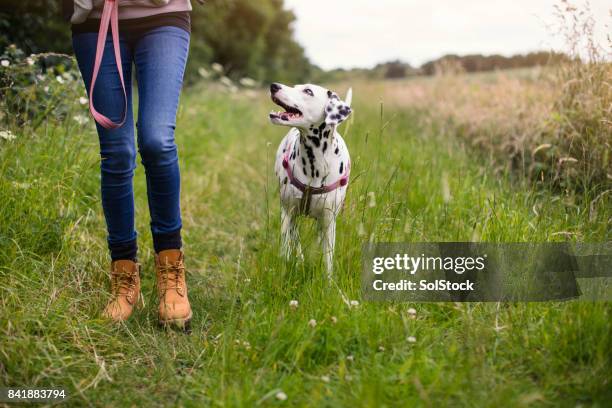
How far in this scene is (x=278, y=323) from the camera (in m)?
2.46

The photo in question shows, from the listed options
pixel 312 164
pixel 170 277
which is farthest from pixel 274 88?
pixel 170 277

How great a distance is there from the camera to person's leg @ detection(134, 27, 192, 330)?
2682 millimetres

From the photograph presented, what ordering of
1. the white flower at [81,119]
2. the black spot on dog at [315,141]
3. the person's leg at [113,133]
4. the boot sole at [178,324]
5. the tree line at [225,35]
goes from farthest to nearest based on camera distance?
the tree line at [225,35] < the white flower at [81,119] < the black spot on dog at [315,141] < the boot sole at [178,324] < the person's leg at [113,133]

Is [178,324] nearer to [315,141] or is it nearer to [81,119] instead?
[315,141]

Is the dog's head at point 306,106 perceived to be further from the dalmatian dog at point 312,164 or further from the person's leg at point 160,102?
the person's leg at point 160,102

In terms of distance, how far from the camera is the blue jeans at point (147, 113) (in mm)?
2691

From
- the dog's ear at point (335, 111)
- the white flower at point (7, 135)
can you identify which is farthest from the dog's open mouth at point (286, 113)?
the white flower at point (7, 135)

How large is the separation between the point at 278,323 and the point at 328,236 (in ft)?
2.76

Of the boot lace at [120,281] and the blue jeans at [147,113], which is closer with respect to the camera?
the blue jeans at [147,113]

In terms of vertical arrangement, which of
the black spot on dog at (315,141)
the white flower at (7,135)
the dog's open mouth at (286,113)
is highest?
the dog's open mouth at (286,113)

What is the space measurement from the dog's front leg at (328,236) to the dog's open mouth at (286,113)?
1.93 ft

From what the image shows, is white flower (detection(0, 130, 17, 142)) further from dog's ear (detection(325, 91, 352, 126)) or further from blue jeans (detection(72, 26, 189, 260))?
dog's ear (detection(325, 91, 352, 126))

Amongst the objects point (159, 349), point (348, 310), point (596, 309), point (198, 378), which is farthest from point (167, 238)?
point (596, 309)

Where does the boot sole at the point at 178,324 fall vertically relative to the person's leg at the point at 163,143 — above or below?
below
